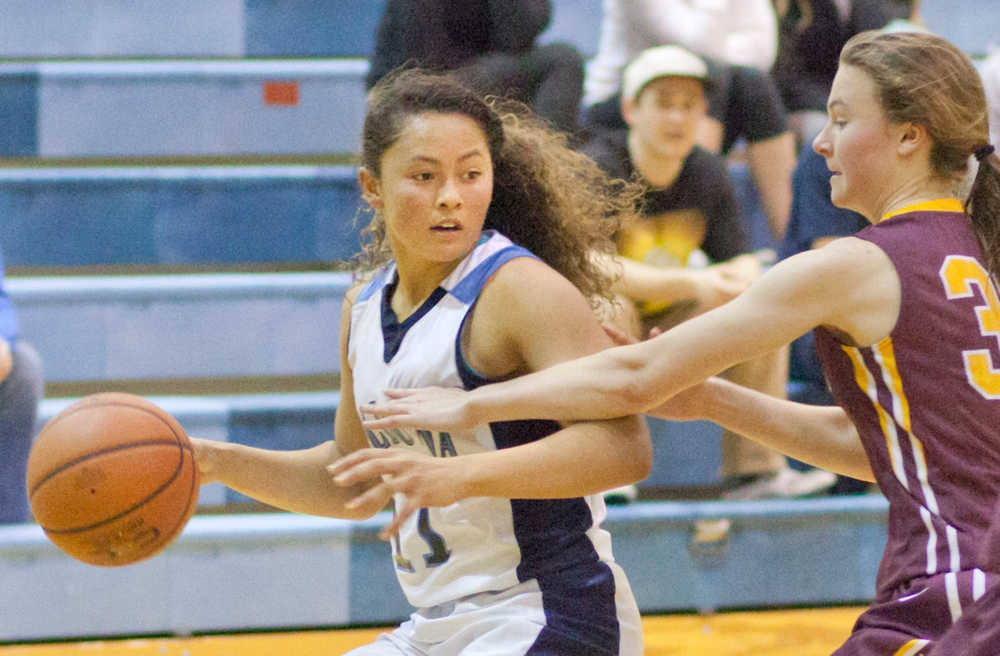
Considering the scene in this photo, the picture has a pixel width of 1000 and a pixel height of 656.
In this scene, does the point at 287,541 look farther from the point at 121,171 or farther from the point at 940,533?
the point at 940,533

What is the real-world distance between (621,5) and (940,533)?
9.22 feet

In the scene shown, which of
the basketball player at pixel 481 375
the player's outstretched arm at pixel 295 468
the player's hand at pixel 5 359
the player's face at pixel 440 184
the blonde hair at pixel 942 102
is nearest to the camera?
the blonde hair at pixel 942 102

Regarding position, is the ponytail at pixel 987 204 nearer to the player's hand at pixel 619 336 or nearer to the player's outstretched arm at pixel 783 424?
the player's outstretched arm at pixel 783 424

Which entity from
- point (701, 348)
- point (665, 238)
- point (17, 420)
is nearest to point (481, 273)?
point (701, 348)

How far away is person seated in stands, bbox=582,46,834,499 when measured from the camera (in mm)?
3623

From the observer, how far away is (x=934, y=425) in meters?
1.66

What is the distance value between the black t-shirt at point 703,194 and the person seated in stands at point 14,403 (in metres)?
1.79

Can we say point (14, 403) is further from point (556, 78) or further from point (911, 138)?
point (911, 138)

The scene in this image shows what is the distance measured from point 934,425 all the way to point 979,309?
175mm

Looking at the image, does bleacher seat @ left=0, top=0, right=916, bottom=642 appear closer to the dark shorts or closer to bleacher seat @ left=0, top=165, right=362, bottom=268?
bleacher seat @ left=0, top=165, right=362, bottom=268

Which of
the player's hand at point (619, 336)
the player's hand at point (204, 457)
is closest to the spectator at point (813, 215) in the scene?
the player's hand at point (619, 336)

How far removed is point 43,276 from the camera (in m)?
4.42

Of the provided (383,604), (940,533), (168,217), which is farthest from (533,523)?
(168,217)

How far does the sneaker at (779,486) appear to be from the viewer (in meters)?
3.88
